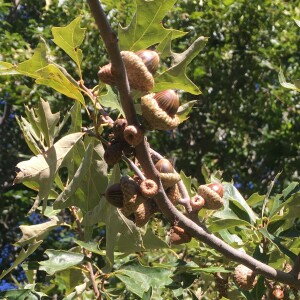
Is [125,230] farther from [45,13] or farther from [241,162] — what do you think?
[45,13]

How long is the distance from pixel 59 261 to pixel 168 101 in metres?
0.60

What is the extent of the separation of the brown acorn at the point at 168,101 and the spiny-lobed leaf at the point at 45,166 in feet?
0.60

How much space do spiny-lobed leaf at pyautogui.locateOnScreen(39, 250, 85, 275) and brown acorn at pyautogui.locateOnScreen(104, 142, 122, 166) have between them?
478 millimetres

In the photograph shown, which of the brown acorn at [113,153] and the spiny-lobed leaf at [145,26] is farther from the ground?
the spiny-lobed leaf at [145,26]

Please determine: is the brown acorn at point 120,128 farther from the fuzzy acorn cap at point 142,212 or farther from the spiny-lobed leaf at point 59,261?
the spiny-lobed leaf at point 59,261

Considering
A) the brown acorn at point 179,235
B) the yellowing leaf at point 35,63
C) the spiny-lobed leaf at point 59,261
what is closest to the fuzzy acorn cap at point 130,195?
the brown acorn at point 179,235

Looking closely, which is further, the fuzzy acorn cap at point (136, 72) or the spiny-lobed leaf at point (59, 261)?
the spiny-lobed leaf at point (59, 261)

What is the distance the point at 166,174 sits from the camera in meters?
1.08

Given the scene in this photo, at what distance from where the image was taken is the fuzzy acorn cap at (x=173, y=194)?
3.68 feet

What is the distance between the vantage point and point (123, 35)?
1.11 m

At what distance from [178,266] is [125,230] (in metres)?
0.30

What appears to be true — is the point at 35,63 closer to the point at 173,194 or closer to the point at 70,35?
the point at 70,35

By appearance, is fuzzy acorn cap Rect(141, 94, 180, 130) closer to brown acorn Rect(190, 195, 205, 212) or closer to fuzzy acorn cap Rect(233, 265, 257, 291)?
brown acorn Rect(190, 195, 205, 212)

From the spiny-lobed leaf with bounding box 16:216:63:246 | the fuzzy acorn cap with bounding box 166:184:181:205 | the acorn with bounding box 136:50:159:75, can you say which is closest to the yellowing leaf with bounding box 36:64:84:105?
the acorn with bounding box 136:50:159:75
